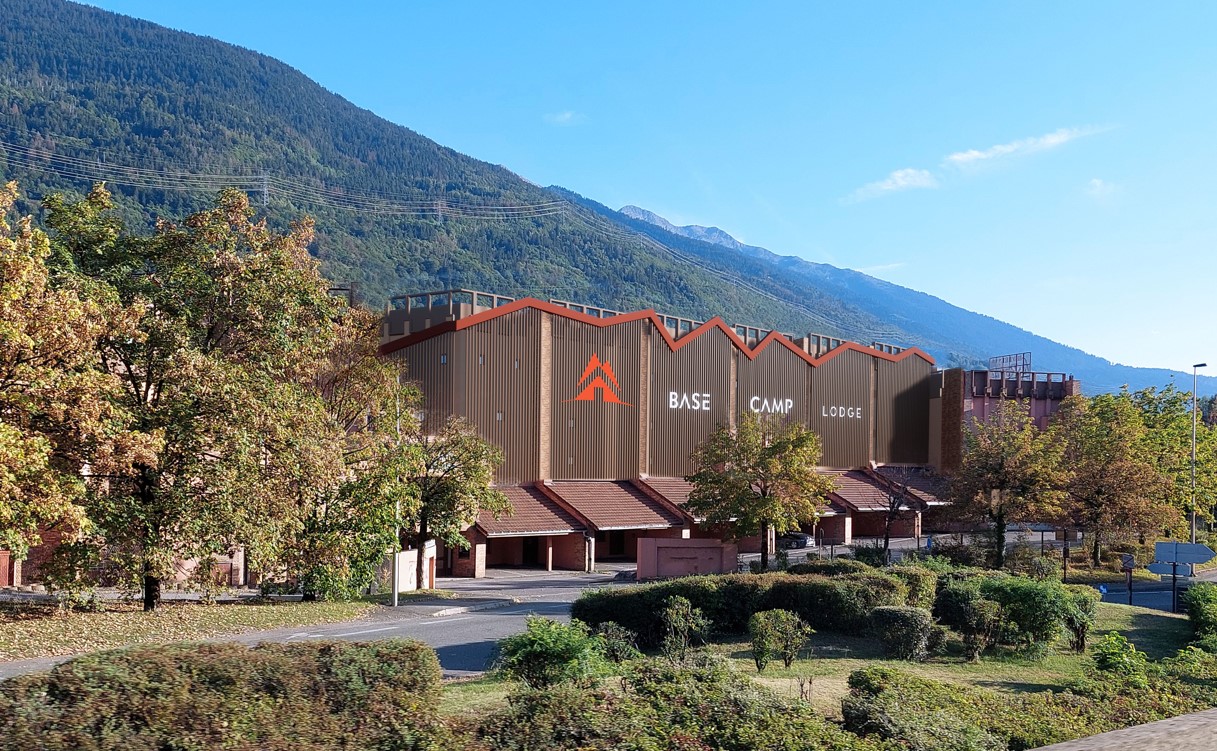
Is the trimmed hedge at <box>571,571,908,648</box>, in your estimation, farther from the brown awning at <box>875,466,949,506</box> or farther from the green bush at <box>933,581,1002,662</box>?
the brown awning at <box>875,466,949,506</box>

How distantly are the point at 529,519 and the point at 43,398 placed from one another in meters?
27.6

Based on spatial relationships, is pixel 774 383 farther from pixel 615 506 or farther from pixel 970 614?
pixel 970 614

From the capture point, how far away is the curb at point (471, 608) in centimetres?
2891

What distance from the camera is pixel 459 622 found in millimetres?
26594

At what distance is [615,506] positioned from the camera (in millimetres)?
49344

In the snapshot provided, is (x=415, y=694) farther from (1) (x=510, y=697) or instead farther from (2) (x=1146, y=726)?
(2) (x=1146, y=726)

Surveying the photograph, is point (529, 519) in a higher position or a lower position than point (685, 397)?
lower

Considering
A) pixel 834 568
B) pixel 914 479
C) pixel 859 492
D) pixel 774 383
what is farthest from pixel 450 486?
pixel 914 479

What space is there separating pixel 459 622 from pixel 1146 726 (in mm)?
18123

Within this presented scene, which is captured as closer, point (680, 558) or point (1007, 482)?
point (1007, 482)

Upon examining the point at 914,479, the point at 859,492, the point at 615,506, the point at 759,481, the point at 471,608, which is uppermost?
the point at 759,481

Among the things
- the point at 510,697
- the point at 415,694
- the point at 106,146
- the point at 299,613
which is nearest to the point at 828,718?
the point at 510,697

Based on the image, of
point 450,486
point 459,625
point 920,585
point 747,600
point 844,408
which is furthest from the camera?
point 844,408

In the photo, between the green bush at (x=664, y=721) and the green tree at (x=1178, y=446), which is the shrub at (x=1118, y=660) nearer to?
the green bush at (x=664, y=721)
